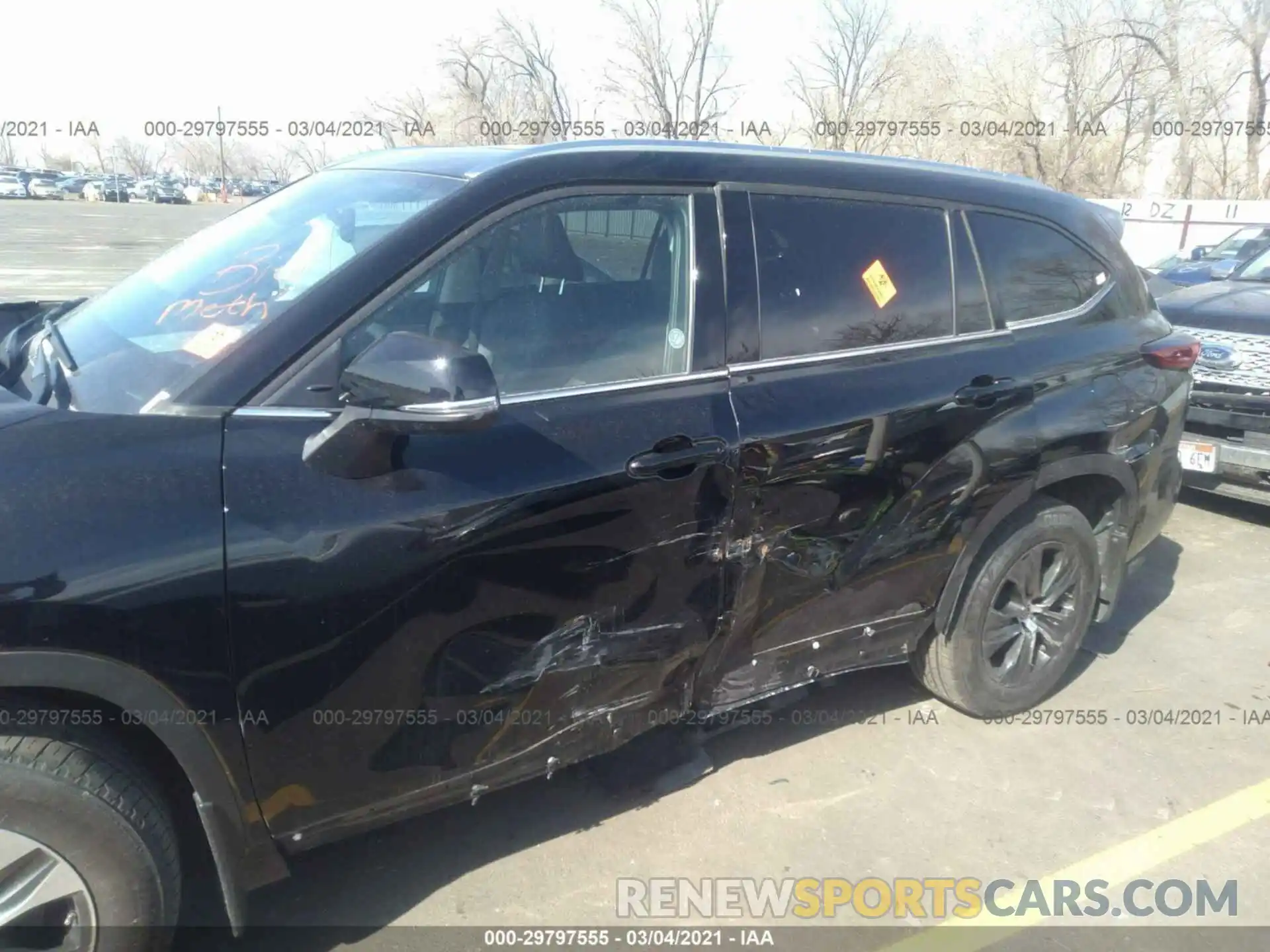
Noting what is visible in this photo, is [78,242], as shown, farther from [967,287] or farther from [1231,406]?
[967,287]

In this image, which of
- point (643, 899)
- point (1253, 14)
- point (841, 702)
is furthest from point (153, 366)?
point (1253, 14)

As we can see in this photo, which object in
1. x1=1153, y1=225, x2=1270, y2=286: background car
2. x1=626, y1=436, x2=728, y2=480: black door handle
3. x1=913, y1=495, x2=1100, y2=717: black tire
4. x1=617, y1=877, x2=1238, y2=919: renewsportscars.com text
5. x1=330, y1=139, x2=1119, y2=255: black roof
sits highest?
x1=330, y1=139, x2=1119, y2=255: black roof

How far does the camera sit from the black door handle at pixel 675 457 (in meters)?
2.47

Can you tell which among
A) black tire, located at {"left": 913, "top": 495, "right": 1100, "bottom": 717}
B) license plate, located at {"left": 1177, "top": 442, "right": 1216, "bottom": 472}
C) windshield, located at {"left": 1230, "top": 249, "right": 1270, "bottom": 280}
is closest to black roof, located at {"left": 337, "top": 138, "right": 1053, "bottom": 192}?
black tire, located at {"left": 913, "top": 495, "right": 1100, "bottom": 717}

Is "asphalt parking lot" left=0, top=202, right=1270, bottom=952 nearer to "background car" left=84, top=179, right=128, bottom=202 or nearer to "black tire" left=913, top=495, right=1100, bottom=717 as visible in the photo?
"black tire" left=913, top=495, right=1100, bottom=717

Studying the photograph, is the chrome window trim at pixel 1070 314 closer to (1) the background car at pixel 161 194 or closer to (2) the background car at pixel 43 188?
(1) the background car at pixel 161 194

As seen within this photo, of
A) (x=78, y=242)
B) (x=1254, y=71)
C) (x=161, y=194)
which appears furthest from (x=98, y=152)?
(x=1254, y=71)

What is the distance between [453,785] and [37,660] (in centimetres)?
99

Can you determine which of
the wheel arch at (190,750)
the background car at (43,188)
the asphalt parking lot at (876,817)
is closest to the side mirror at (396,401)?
the wheel arch at (190,750)

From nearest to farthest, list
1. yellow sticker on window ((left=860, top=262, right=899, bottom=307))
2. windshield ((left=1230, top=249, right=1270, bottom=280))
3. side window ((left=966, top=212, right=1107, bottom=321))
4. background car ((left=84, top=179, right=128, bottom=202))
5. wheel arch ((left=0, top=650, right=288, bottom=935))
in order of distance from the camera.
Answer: wheel arch ((left=0, top=650, right=288, bottom=935))
yellow sticker on window ((left=860, top=262, right=899, bottom=307))
side window ((left=966, top=212, right=1107, bottom=321))
windshield ((left=1230, top=249, right=1270, bottom=280))
background car ((left=84, top=179, right=128, bottom=202))

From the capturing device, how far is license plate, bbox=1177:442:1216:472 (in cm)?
548

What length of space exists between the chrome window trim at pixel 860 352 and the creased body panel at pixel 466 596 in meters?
0.17

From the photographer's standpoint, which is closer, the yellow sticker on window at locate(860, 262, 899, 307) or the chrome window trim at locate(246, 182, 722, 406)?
the chrome window trim at locate(246, 182, 722, 406)

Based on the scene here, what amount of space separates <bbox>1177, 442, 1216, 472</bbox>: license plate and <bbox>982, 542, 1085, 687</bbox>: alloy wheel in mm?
2292
